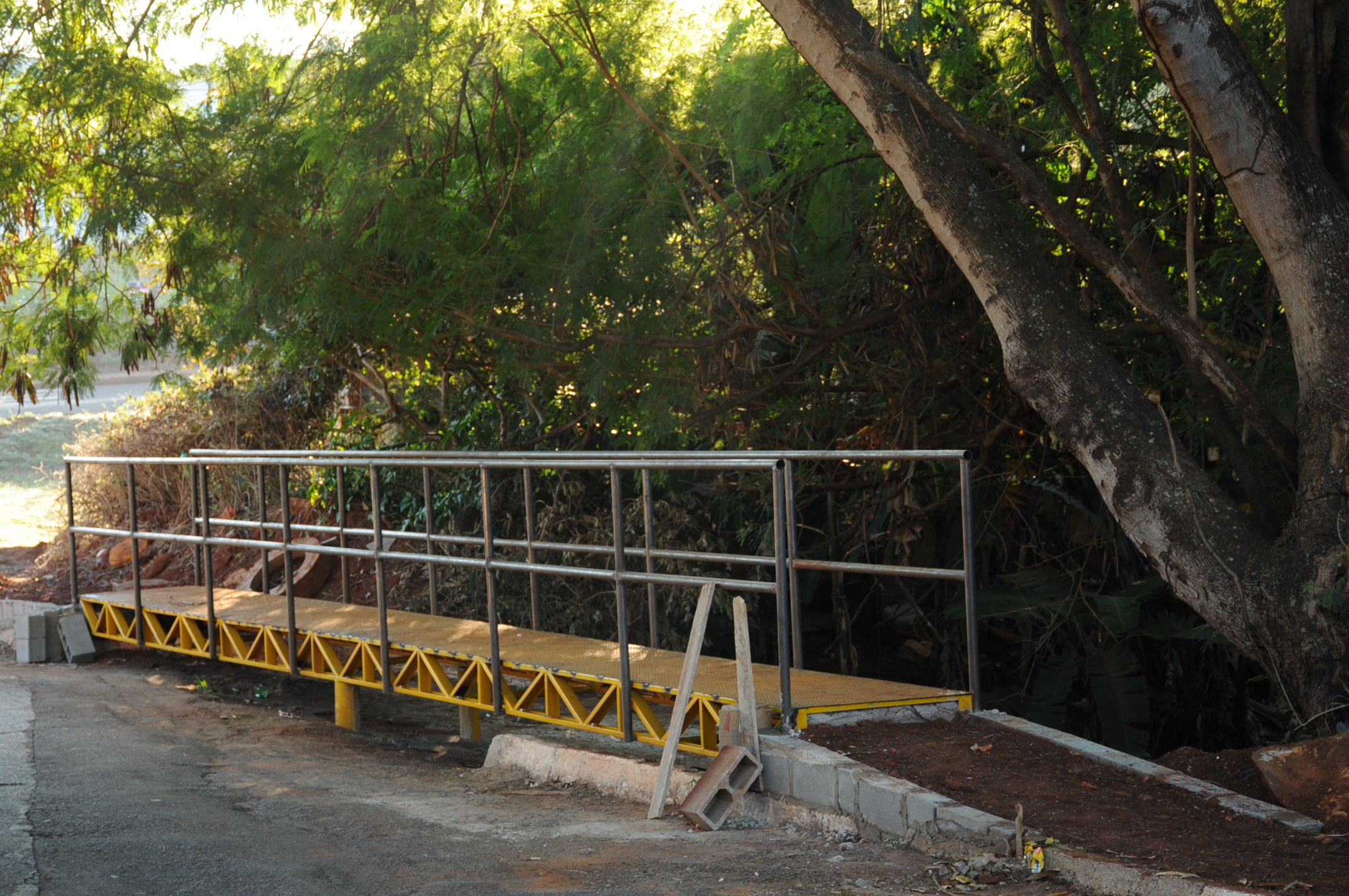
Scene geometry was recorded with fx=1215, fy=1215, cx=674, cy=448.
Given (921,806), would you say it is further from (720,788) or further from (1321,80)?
(1321,80)

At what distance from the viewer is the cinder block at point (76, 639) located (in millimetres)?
10227

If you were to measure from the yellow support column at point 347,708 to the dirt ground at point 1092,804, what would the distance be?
4.34m

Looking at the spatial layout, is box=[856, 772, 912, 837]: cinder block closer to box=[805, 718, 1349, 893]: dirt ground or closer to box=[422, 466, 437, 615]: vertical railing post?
box=[805, 718, 1349, 893]: dirt ground

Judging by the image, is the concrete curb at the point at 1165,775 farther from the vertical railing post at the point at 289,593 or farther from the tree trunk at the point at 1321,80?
the vertical railing post at the point at 289,593

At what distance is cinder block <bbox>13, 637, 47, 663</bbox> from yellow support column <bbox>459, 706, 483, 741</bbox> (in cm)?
423

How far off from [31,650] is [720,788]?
7673mm

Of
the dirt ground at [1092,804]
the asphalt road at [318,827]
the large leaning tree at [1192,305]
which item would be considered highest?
the large leaning tree at [1192,305]

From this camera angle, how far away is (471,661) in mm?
7078

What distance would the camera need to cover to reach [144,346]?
10289mm

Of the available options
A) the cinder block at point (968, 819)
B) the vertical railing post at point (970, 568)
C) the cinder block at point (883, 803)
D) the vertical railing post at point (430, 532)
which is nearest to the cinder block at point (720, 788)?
the cinder block at point (883, 803)

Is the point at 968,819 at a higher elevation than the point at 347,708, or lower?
higher

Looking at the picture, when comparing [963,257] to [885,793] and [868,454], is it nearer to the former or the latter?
[868,454]

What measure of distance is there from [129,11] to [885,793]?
6935 millimetres

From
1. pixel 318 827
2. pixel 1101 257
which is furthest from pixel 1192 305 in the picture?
pixel 318 827
